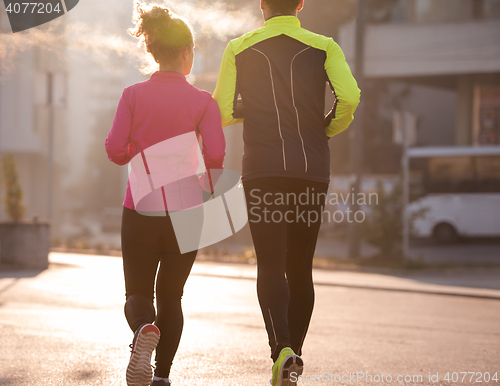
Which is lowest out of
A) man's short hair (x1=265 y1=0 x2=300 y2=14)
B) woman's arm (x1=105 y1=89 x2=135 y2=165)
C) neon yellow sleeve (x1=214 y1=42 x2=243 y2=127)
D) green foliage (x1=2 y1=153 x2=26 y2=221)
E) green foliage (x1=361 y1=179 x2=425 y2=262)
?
green foliage (x1=361 y1=179 x2=425 y2=262)

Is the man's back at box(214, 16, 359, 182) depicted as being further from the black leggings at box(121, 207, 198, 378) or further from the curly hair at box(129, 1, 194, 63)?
the black leggings at box(121, 207, 198, 378)

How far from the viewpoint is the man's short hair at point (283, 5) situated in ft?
11.3

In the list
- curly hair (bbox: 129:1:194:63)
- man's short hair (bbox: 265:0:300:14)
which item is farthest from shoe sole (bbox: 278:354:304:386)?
man's short hair (bbox: 265:0:300:14)

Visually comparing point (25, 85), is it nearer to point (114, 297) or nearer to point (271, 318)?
point (114, 297)

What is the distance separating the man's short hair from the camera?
136 inches

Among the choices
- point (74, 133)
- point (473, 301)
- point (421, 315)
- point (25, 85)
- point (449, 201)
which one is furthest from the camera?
point (74, 133)

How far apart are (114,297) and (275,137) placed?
17.5 feet

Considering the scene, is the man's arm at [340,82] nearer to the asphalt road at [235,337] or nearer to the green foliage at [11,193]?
the asphalt road at [235,337]

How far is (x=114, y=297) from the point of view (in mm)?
8109

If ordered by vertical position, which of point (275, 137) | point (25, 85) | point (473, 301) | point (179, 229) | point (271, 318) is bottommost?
point (473, 301)

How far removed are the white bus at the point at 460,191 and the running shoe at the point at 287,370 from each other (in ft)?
64.7

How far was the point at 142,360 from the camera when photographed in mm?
2934

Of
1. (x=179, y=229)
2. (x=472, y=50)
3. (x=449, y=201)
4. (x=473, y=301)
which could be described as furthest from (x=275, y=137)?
(x=472, y=50)

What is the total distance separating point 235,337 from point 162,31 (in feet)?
10.0
